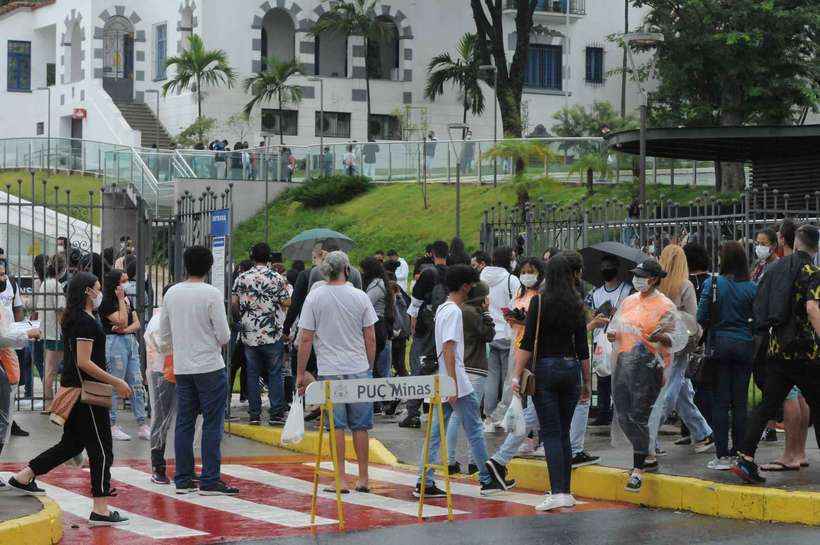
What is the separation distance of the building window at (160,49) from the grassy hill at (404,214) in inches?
655

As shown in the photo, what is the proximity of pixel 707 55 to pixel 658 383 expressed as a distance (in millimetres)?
35396

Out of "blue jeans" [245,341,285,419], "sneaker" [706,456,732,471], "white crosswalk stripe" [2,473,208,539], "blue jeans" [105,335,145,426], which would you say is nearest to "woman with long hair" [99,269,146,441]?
"blue jeans" [105,335,145,426]

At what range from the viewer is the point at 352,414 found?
11.8 m

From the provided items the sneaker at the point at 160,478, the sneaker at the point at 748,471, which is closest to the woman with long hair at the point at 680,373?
the sneaker at the point at 748,471

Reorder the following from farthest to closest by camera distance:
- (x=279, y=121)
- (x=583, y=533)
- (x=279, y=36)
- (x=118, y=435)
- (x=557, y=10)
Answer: (x=557, y=10) → (x=279, y=36) → (x=279, y=121) → (x=118, y=435) → (x=583, y=533)

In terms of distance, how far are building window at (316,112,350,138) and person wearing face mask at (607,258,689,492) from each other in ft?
155

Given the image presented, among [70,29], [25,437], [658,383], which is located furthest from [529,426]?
[70,29]

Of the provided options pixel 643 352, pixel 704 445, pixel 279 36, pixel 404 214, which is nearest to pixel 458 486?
pixel 643 352

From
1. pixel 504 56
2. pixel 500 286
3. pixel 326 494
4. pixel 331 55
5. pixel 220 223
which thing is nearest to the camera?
pixel 326 494

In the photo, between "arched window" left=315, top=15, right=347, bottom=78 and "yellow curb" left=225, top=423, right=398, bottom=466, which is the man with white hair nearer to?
"yellow curb" left=225, top=423, right=398, bottom=466

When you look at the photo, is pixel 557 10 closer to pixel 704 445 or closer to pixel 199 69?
pixel 199 69

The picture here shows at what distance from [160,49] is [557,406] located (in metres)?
51.2

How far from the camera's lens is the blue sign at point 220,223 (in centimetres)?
1542

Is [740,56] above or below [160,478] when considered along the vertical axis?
above
